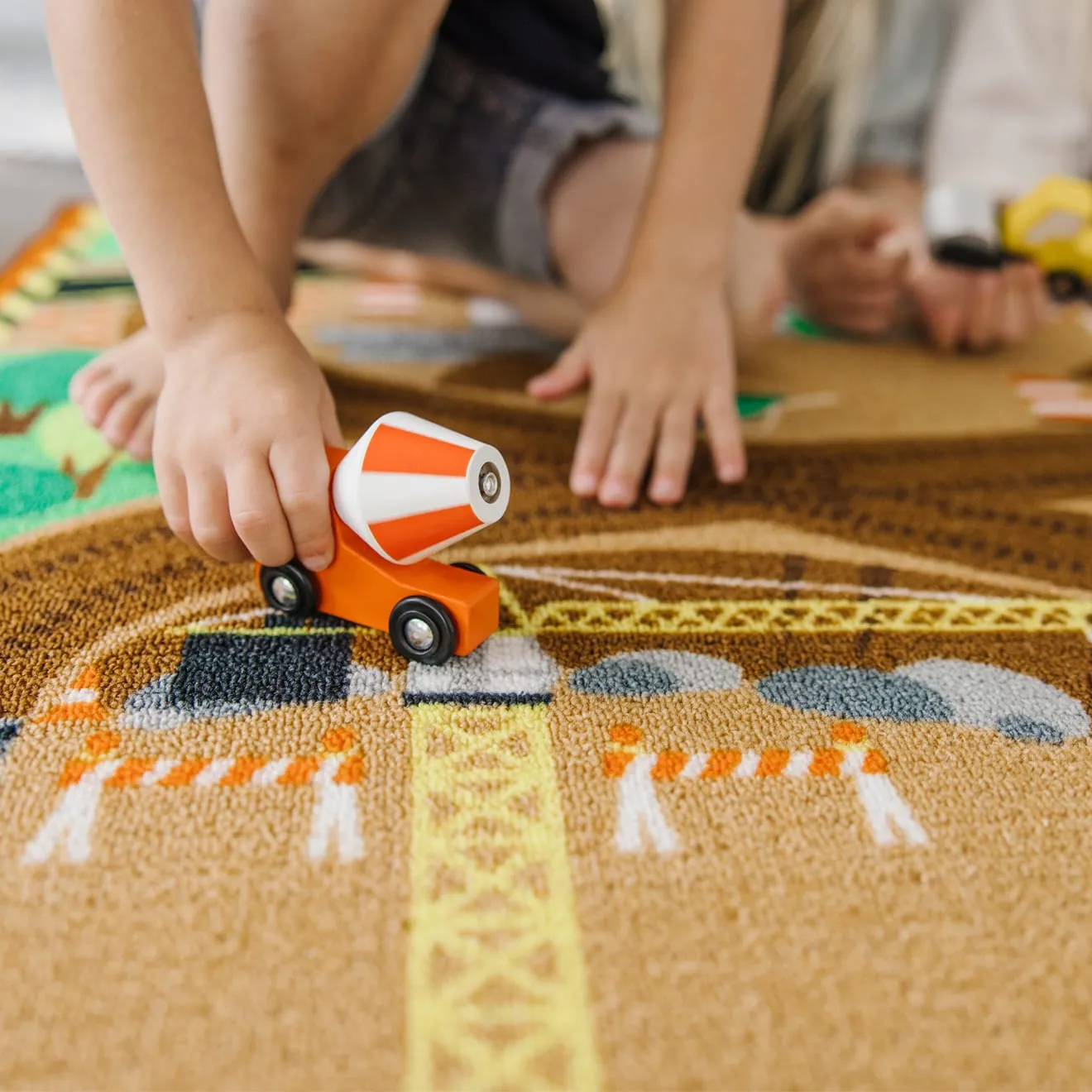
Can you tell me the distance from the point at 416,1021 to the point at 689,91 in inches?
25.0

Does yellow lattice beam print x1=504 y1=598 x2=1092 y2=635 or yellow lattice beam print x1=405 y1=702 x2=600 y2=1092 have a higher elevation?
yellow lattice beam print x1=405 y1=702 x2=600 y2=1092

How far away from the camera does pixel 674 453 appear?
704mm

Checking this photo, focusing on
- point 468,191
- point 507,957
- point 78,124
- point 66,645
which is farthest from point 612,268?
point 507,957

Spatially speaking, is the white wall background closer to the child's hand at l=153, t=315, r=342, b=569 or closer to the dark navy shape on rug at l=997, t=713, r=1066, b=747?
the child's hand at l=153, t=315, r=342, b=569

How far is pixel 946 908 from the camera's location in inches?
14.9

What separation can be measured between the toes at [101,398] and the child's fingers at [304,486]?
28cm

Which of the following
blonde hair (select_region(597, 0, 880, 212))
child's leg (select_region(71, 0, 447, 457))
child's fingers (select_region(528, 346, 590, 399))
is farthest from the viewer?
blonde hair (select_region(597, 0, 880, 212))

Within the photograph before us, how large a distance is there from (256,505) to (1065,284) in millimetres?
888

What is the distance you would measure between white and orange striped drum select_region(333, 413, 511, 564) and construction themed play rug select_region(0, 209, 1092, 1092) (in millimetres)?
68

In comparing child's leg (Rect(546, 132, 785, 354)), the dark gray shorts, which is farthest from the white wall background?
child's leg (Rect(546, 132, 785, 354))

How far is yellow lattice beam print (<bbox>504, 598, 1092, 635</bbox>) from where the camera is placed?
55cm

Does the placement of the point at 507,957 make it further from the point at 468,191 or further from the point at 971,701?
the point at 468,191

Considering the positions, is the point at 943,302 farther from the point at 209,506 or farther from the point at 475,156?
the point at 209,506

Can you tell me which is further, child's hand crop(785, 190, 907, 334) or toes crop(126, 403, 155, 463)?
child's hand crop(785, 190, 907, 334)
